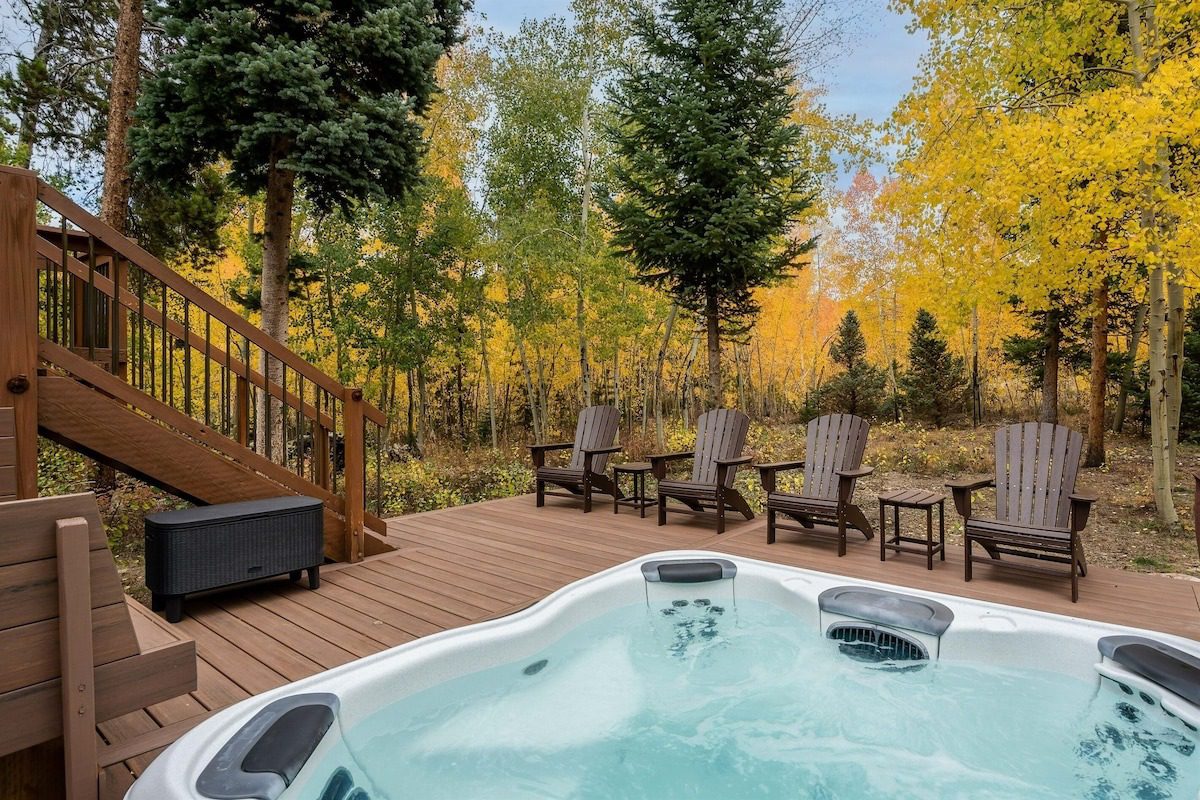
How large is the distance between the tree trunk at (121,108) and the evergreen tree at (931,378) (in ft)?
46.3

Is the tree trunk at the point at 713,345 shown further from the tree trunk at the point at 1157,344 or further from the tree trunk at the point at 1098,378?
the tree trunk at the point at 1098,378

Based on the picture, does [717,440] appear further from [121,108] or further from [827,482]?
[121,108]

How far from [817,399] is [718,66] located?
9.70 meters

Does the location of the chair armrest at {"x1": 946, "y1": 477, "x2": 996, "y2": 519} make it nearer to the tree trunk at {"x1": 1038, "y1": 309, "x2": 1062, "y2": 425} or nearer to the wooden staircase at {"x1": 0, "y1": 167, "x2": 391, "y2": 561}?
the wooden staircase at {"x1": 0, "y1": 167, "x2": 391, "y2": 561}

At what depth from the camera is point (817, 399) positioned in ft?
49.3

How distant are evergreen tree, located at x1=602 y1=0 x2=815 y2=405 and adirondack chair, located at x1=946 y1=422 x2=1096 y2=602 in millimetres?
3467

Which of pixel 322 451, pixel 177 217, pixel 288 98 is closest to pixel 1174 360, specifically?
pixel 322 451

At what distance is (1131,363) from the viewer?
402 inches

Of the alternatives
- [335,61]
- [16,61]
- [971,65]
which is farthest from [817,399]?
[16,61]

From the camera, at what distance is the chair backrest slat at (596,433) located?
19.5 feet

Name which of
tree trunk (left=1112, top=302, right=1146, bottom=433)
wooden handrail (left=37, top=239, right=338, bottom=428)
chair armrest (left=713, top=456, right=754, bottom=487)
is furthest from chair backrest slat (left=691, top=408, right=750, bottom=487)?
tree trunk (left=1112, top=302, right=1146, bottom=433)

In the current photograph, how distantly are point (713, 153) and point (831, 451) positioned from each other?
3.42m

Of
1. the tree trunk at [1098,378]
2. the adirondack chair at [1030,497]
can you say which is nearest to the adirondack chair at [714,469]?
the adirondack chair at [1030,497]

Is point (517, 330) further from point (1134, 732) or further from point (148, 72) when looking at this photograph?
point (1134, 732)
